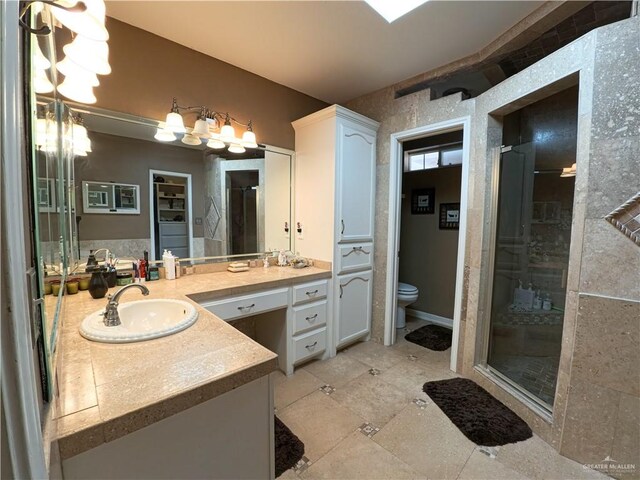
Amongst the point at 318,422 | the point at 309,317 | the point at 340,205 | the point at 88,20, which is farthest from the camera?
the point at 340,205

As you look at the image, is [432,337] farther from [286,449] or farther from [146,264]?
[146,264]

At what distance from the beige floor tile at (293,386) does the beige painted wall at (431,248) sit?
192cm

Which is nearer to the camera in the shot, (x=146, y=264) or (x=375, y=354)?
(x=146, y=264)

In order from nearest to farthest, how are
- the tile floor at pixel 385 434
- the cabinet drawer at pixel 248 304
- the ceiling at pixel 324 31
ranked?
1. the tile floor at pixel 385 434
2. the ceiling at pixel 324 31
3. the cabinet drawer at pixel 248 304

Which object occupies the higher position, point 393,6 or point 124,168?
point 393,6

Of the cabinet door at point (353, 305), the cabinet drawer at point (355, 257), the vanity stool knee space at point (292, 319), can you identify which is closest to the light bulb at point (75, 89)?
the vanity stool knee space at point (292, 319)

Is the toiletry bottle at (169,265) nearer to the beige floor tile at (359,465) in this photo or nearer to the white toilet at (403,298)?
the beige floor tile at (359,465)

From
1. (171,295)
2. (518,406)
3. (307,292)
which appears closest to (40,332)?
(171,295)

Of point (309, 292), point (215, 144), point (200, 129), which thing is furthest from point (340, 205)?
point (200, 129)

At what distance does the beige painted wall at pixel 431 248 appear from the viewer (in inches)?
126

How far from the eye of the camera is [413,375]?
2.20 metres

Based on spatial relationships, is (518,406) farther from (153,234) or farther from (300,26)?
(300,26)

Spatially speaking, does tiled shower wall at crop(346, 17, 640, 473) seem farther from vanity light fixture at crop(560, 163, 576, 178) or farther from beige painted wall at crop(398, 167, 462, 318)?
beige painted wall at crop(398, 167, 462, 318)

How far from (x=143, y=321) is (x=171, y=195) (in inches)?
39.6
